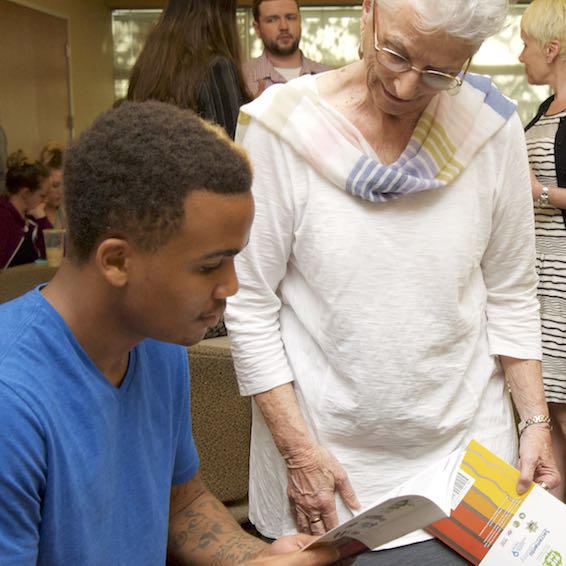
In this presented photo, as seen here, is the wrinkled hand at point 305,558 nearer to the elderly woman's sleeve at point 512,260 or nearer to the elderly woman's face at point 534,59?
the elderly woman's sleeve at point 512,260

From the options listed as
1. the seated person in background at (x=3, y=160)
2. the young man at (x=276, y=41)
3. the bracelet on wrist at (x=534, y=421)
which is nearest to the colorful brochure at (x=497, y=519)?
the bracelet on wrist at (x=534, y=421)

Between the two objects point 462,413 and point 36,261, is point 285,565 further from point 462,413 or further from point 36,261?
point 36,261

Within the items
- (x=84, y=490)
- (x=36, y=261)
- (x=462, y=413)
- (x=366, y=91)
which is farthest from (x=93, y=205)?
(x=36, y=261)

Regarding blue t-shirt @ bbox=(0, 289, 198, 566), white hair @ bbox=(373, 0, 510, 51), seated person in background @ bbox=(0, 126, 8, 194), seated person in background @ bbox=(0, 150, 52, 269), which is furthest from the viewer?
seated person in background @ bbox=(0, 126, 8, 194)

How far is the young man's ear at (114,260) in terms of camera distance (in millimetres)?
956

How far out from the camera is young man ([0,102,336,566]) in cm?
92

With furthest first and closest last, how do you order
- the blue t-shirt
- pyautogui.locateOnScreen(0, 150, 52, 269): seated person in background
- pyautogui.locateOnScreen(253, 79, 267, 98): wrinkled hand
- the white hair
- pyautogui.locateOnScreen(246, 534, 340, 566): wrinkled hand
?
pyautogui.locateOnScreen(0, 150, 52, 269): seated person in background, pyautogui.locateOnScreen(253, 79, 267, 98): wrinkled hand, the white hair, pyautogui.locateOnScreen(246, 534, 340, 566): wrinkled hand, the blue t-shirt

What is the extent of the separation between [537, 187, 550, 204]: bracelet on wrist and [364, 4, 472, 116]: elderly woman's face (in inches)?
51.2

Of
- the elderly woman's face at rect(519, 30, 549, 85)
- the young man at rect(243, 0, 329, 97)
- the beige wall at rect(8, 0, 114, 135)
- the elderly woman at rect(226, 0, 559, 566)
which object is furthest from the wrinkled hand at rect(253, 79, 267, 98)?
the beige wall at rect(8, 0, 114, 135)

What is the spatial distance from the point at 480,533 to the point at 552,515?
126mm

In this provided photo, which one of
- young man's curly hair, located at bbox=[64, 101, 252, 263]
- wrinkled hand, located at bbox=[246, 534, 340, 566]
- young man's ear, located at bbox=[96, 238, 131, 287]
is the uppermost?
young man's curly hair, located at bbox=[64, 101, 252, 263]

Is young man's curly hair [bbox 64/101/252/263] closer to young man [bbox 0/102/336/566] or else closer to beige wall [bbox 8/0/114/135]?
young man [bbox 0/102/336/566]

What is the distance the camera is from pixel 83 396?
0.99m

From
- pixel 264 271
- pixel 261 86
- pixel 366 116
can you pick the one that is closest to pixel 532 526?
pixel 264 271
